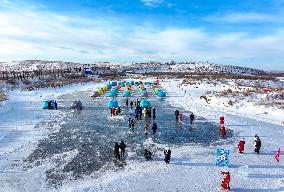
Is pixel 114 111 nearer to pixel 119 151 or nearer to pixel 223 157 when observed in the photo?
pixel 119 151

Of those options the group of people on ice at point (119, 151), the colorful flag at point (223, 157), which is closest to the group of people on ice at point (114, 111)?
the group of people on ice at point (119, 151)

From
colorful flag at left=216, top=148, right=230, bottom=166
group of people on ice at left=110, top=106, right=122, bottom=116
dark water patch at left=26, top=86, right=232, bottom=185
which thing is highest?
colorful flag at left=216, top=148, right=230, bottom=166

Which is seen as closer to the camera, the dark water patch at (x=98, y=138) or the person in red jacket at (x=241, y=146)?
the dark water patch at (x=98, y=138)

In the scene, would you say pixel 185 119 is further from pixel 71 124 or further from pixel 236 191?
pixel 236 191

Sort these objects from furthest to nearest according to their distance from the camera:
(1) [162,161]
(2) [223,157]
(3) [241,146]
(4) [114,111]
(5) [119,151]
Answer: (4) [114,111] → (3) [241,146] → (5) [119,151] → (1) [162,161] → (2) [223,157]

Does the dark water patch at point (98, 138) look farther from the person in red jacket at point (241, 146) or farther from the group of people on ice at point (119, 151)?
the person in red jacket at point (241, 146)

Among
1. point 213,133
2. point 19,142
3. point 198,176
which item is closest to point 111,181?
point 198,176

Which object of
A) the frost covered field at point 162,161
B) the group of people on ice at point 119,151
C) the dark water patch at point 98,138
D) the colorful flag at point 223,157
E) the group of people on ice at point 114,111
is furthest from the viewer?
the group of people on ice at point 114,111

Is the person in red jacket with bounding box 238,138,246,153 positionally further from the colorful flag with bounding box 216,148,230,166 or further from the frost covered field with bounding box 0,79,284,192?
the colorful flag with bounding box 216,148,230,166

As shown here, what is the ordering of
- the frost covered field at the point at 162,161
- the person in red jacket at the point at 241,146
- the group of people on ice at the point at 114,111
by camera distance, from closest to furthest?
the frost covered field at the point at 162,161
the person in red jacket at the point at 241,146
the group of people on ice at the point at 114,111

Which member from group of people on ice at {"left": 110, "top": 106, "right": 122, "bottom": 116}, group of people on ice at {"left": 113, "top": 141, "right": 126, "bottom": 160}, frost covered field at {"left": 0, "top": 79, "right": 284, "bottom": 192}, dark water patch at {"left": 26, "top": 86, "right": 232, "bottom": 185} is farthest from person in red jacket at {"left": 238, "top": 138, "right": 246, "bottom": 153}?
group of people on ice at {"left": 110, "top": 106, "right": 122, "bottom": 116}

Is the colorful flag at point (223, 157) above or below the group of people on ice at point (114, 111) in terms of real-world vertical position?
above

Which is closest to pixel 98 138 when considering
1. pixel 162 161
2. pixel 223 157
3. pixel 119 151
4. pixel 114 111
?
pixel 119 151

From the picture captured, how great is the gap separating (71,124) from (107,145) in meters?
8.36
